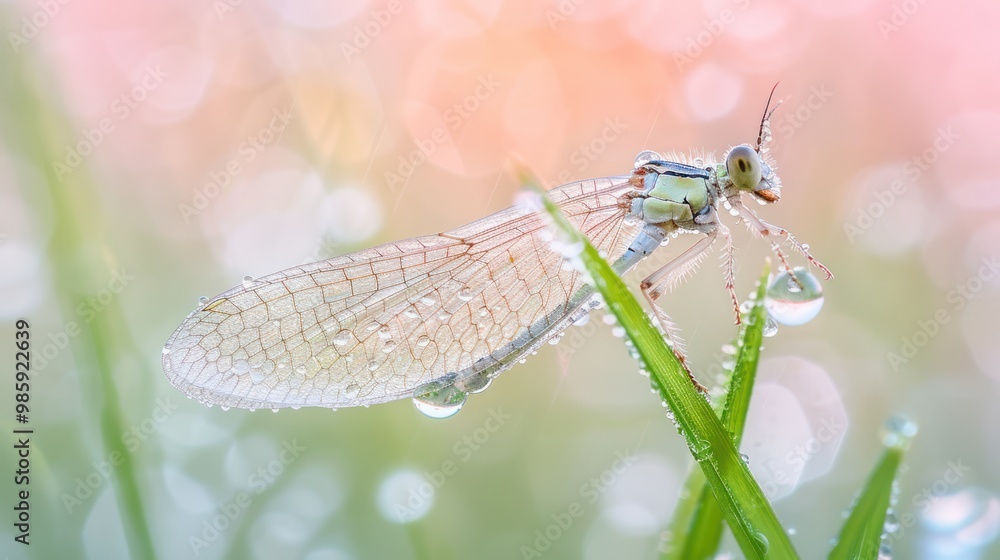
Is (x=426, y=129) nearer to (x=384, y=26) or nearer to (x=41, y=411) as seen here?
(x=384, y=26)

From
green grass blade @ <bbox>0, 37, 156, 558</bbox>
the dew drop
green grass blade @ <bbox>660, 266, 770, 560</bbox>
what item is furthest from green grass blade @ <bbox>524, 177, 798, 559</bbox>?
green grass blade @ <bbox>0, 37, 156, 558</bbox>

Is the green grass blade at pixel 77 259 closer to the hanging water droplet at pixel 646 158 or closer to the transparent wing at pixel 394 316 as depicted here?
the transparent wing at pixel 394 316

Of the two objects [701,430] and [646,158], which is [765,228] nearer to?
[646,158]

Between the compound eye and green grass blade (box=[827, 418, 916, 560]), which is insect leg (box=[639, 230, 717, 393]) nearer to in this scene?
the compound eye

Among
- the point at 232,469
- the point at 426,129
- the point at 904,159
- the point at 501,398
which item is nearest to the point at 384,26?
the point at 426,129

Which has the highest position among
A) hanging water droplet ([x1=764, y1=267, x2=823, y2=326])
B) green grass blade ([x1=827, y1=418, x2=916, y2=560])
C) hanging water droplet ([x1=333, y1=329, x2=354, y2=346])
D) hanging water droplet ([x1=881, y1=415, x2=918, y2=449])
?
hanging water droplet ([x1=333, y1=329, x2=354, y2=346])

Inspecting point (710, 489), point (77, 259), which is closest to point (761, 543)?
point (710, 489)
